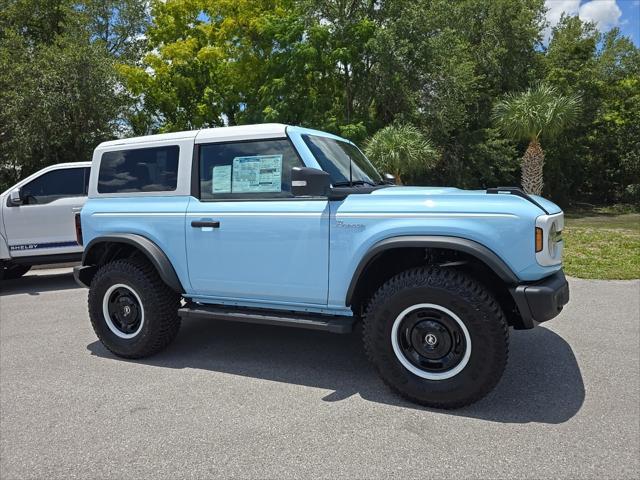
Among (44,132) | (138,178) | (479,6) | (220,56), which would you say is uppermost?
(479,6)

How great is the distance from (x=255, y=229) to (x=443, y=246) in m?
1.49

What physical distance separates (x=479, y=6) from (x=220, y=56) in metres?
11.6

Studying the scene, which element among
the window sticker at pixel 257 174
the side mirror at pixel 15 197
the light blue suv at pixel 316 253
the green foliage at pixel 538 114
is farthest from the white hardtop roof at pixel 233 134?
the green foliage at pixel 538 114

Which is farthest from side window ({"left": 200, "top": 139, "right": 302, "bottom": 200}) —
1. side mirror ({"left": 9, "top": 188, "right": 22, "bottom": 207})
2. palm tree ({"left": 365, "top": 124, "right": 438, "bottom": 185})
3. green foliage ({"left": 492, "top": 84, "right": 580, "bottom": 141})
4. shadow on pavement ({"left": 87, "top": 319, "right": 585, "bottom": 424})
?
green foliage ({"left": 492, "top": 84, "right": 580, "bottom": 141})

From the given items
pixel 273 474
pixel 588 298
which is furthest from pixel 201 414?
pixel 588 298

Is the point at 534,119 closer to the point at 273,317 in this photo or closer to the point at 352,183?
the point at 352,183

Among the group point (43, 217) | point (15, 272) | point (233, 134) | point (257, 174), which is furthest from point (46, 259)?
point (257, 174)

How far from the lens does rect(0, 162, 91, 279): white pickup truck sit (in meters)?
8.05

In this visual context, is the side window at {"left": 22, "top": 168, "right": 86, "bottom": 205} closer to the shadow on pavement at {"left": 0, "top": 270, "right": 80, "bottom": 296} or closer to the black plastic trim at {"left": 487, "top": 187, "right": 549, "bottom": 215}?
the shadow on pavement at {"left": 0, "top": 270, "right": 80, "bottom": 296}

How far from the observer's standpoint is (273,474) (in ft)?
8.89

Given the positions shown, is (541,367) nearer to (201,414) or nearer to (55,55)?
(201,414)

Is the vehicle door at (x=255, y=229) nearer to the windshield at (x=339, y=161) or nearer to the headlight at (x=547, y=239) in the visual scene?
the windshield at (x=339, y=161)

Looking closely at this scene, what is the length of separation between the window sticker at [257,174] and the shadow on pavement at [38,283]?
17.8ft

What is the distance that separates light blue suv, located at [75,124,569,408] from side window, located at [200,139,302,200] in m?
0.01
